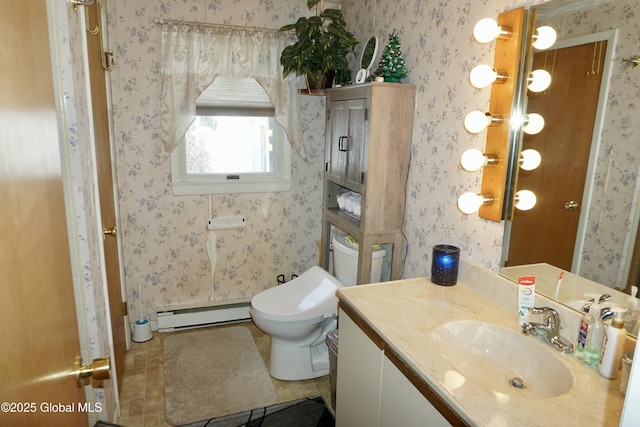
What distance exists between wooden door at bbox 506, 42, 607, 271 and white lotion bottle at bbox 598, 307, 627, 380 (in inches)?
11.5

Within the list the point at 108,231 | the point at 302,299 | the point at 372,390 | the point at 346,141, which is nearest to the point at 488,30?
the point at 346,141

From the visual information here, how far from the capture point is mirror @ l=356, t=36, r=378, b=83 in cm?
233

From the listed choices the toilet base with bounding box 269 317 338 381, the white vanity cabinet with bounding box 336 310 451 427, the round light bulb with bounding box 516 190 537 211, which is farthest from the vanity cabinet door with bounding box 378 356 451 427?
the toilet base with bounding box 269 317 338 381

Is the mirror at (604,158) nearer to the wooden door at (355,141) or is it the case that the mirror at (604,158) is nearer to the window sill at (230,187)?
the wooden door at (355,141)

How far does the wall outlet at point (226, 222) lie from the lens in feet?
9.94

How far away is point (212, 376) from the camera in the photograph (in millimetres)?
2568

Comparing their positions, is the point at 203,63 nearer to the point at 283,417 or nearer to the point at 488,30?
the point at 488,30

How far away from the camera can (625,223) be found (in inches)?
47.6

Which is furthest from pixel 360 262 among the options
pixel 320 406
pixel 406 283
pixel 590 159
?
pixel 590 159

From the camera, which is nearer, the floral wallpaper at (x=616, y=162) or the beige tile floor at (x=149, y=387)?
the floral wallpaper at (x=616, y=162)

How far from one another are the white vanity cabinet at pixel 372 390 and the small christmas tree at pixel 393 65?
1236 millimetres

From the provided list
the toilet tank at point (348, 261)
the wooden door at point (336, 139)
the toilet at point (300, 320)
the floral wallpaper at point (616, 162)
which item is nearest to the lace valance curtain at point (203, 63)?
the wooden door at point (336, 139)

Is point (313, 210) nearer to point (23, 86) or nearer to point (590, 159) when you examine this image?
point (590, 159)

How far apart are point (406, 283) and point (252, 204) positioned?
5.27 ft
